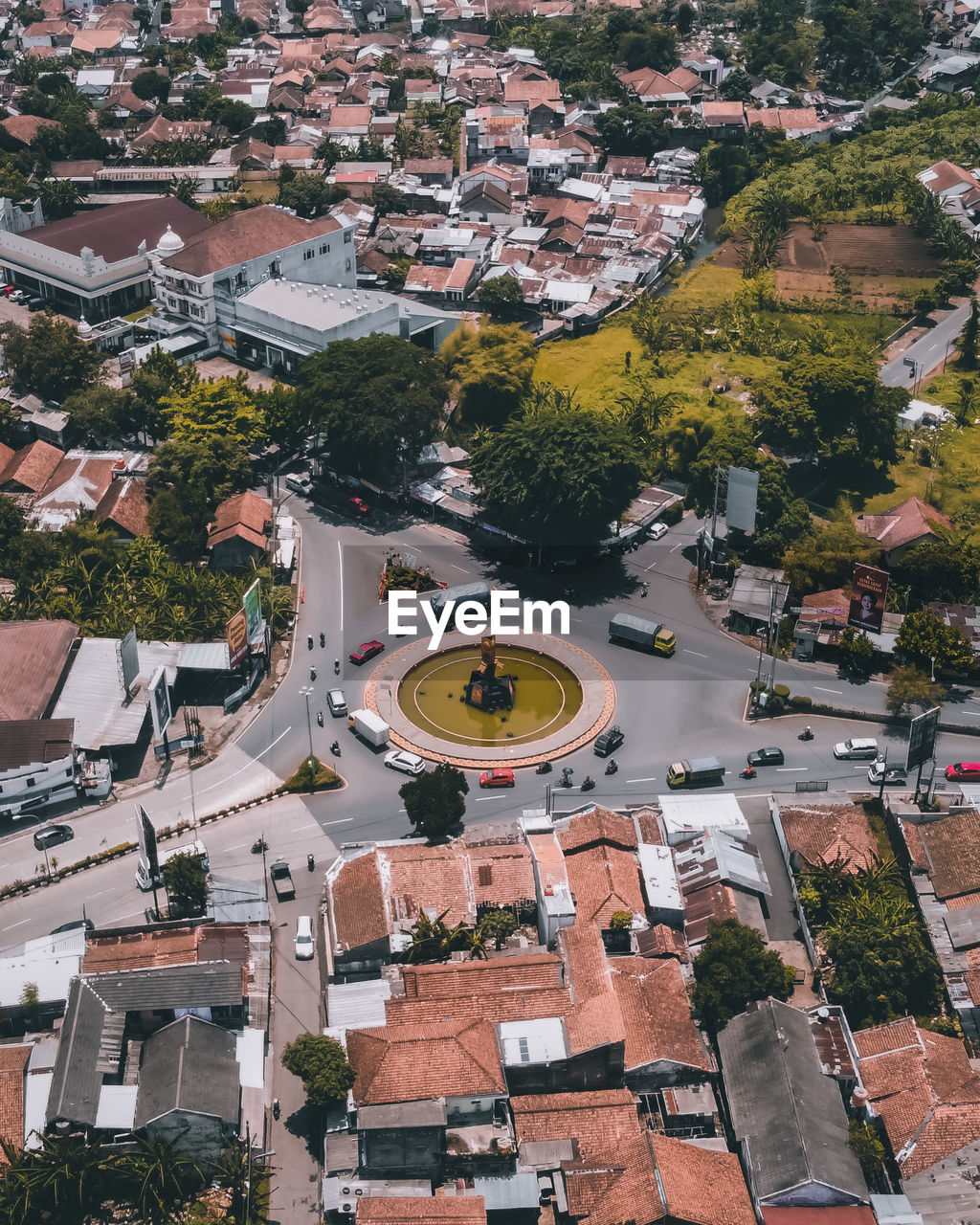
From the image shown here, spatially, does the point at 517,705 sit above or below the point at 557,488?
below

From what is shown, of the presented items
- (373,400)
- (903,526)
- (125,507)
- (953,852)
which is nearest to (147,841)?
(125,507)

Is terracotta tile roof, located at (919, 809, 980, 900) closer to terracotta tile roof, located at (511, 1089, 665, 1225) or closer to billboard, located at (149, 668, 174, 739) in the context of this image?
terracotta tile roof, located at (511, 1089, 665, 1225)

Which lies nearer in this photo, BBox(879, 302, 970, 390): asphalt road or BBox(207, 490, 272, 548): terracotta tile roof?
BBox(207, 490, 272, 548): terracotta tile roof

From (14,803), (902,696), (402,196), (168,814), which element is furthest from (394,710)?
(402,196)

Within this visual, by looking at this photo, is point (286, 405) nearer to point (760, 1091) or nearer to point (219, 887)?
point (219, 887)

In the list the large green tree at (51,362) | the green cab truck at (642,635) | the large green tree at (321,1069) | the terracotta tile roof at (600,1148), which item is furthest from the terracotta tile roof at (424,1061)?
the large green tree at (51,362)

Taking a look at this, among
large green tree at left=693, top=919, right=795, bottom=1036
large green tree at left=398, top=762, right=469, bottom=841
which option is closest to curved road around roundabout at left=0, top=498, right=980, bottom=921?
large green tree at left=398, top=762, right=469, bottom=841
